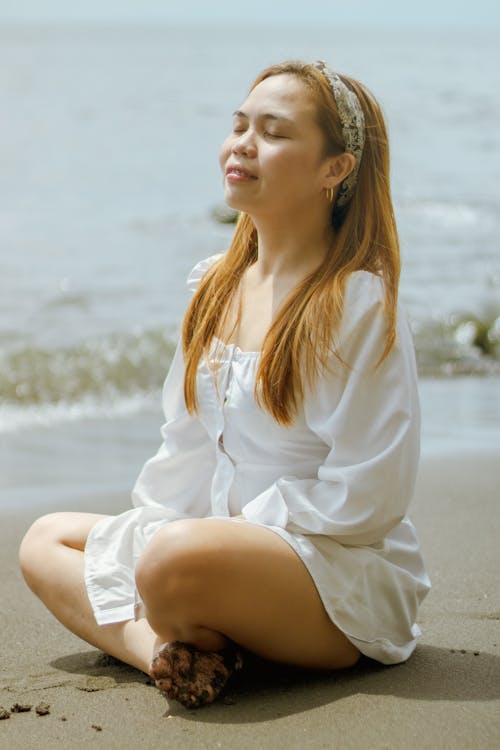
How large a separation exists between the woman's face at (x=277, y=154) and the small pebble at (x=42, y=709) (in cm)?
125

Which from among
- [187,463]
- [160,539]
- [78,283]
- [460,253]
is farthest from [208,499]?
[460,253]

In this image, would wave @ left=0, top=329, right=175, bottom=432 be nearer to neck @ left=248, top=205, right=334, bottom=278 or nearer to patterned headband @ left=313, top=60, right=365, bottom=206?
neck @ left=248, top=205, right=334, bottom=278

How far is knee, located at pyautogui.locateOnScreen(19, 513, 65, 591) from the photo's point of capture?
10.2ft

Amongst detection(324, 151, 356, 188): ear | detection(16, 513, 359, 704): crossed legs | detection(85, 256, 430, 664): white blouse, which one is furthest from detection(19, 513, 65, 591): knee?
detection(324, 151, 356, 188): ear

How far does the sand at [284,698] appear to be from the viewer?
2484 millimetres

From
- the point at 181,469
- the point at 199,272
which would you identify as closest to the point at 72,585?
the point at 181,469

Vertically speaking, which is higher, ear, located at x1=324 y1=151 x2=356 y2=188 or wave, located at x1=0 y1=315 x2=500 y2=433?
ear, located at x1=324 y1=151 x2=356 y2=188

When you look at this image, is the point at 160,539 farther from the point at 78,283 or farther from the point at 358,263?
the point at 78,283

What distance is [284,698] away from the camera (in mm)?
2693

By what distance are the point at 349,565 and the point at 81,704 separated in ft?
2.24

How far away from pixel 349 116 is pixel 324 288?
428mm

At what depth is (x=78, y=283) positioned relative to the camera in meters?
11.7

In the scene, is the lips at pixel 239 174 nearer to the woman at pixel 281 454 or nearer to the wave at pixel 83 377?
the woman at pixel 281 454

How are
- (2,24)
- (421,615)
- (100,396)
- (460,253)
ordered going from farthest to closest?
(2,24), (460,253), (100,396), (421,615)
